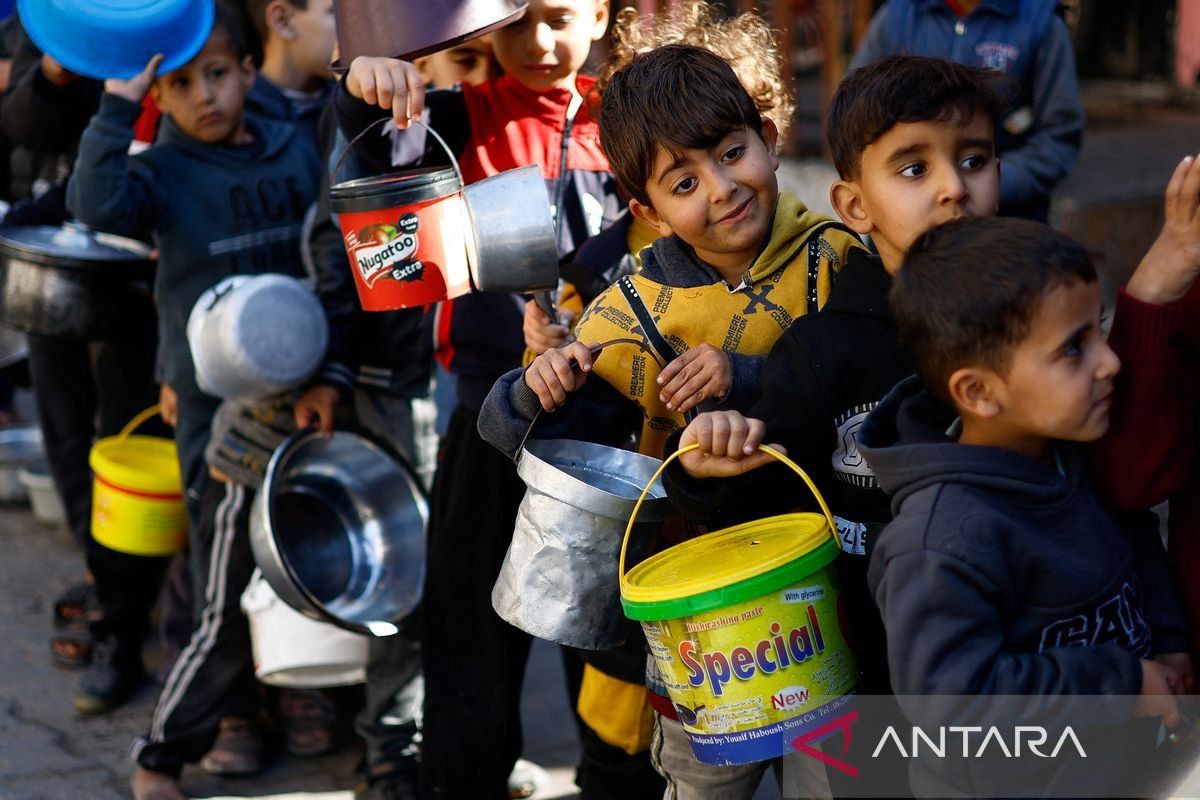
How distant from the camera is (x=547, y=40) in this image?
267 centimetres

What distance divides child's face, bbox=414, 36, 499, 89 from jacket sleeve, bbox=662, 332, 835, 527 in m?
1.27

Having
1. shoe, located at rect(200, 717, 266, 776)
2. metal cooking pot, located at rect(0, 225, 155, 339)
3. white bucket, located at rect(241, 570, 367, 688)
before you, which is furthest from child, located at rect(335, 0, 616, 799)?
metal cooking pot, located at rect(0, 225, 155, 339)

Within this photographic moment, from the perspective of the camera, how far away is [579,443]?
2168 mm

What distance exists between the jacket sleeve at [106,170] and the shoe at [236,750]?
135cm

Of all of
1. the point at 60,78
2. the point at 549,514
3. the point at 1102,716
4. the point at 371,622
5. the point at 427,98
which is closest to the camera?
the point at 1102,716

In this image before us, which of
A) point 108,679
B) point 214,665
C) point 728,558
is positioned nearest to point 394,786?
point 214,665

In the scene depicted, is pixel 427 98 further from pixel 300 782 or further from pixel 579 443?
pixel 300 782

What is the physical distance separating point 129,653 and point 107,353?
0.94 meters

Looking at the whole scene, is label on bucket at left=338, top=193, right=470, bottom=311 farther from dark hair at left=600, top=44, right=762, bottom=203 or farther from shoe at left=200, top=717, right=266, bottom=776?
shoe at left=200, top=717, right=266, bottom=776

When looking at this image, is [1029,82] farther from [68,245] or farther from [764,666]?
[68,245]

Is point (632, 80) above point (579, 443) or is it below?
above

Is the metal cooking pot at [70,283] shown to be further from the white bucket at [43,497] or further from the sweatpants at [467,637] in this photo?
the white bucket at [43,497]

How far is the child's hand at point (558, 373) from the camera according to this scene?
2.04m

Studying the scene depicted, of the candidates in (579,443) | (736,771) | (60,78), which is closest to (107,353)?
(60,78)
